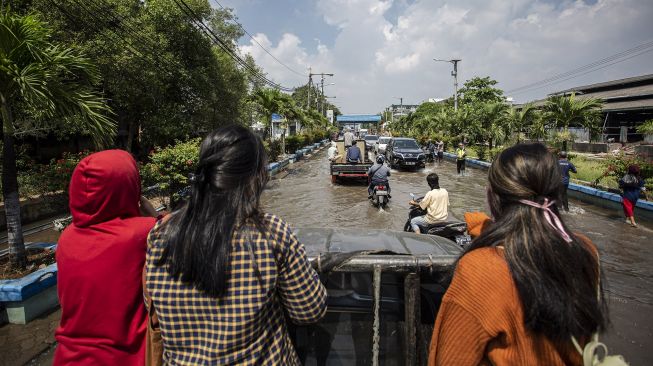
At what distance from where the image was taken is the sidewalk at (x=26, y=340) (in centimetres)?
362

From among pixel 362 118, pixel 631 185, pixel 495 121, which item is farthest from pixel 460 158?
pixel 362 118

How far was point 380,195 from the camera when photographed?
10352 millimetres

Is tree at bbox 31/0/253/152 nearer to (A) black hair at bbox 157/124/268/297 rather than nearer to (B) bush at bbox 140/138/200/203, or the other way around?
(B) bush at bbox 140/138/200/203

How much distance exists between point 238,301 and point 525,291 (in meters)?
0.94

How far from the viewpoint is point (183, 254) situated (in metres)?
1.30

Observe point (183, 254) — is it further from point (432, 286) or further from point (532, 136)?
point (532, 136)

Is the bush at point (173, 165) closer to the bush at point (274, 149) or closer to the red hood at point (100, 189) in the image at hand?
the red hood at point (100, 189)

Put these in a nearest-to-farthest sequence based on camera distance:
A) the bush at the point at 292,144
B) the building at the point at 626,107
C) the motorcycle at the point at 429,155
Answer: the motorcycle at the point at 429,155 < the bush at the point at 292,144 < the building at the point at 626,107

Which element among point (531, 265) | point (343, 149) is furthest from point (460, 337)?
point (343, 149)

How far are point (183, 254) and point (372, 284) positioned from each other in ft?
3.24

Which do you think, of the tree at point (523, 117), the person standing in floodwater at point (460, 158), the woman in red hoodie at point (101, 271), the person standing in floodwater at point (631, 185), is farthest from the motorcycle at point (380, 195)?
the tree at point (523, 117)

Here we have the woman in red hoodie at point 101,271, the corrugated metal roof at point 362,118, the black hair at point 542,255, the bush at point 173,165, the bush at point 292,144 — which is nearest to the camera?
the black hair at point 542,255

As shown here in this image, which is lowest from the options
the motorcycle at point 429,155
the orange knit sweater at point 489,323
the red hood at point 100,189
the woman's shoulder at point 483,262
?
the motorcycle at point 429,155

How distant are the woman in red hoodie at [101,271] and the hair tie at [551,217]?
1.46 meters
